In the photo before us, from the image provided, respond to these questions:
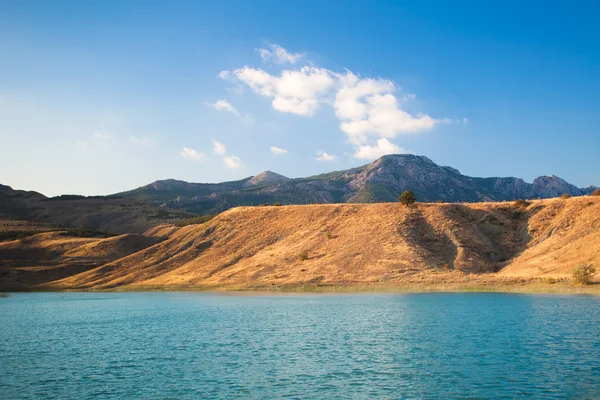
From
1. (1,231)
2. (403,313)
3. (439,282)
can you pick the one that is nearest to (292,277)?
(439,282)

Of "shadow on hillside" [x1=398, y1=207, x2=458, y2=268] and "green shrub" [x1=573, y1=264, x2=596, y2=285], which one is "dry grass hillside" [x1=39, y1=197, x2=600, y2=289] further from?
"green shrub" [x1=573, y1=264, x2=596, y2=285]

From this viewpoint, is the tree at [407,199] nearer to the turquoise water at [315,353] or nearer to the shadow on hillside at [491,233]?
the shadow on hillside at [491,233]

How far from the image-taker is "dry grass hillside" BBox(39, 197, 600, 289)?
93.1 m

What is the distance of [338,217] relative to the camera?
127375mm

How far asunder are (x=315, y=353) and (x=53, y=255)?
426ft

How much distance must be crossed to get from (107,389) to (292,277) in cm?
7701

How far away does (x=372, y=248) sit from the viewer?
4190 inches

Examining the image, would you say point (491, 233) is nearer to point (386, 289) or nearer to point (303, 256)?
point (386, 289)

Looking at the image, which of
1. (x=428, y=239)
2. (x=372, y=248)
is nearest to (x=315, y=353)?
(x=372, y=248)

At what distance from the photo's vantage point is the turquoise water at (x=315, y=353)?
78.9ft

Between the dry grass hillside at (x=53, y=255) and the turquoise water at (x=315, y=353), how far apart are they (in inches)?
2895

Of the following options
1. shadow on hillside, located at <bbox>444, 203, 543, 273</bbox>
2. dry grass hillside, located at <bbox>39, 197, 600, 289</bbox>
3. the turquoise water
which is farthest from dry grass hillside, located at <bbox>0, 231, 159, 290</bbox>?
shadow on hillside, located at <bbox>444, 203, 543, 273</bbox>

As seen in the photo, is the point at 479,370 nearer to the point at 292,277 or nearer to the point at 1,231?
the point at 292,277

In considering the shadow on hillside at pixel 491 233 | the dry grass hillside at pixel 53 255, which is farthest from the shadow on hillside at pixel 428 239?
the dry grass hillside at pixel 53 255
